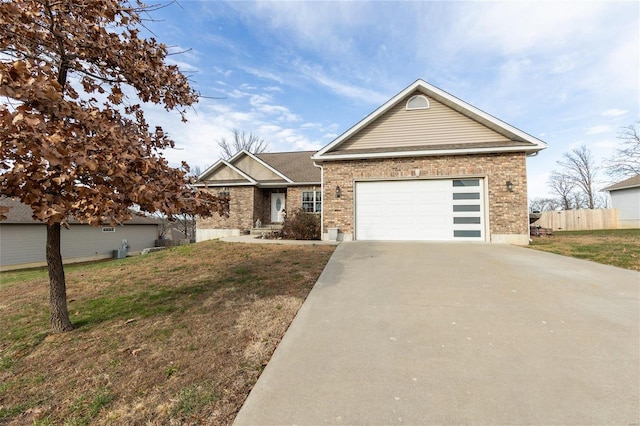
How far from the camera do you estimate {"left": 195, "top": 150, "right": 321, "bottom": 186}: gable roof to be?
16.5 meters

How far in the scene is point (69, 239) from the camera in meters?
21.3

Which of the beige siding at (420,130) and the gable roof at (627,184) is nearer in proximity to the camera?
the beige siding at (420,130)

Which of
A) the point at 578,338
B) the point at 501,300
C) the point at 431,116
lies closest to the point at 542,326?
the point at 578,338

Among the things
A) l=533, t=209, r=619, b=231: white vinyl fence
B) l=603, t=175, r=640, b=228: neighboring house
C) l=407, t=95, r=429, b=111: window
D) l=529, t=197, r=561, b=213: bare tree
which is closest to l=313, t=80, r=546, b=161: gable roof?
l=407, t=95, r=429, b=111: window

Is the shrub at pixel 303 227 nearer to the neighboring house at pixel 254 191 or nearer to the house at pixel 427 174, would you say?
the house at pixel 427 174

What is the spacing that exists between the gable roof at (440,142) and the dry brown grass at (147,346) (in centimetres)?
583

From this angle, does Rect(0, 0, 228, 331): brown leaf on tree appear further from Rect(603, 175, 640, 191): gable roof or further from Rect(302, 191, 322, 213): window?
Rect(603, 175, 640, 191): gable roof

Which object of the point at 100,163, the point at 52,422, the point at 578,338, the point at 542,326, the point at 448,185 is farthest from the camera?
the point at 448,185

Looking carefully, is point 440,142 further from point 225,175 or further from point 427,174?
point 225,175

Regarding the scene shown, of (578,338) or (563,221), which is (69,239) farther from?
(563,221)

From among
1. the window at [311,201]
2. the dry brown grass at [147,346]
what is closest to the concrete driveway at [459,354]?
the dry brown grass at [147,346]

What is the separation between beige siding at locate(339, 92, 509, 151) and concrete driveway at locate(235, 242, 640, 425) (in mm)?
6404

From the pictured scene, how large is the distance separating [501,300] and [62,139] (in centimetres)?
586

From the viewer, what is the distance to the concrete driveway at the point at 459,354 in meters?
2.34
